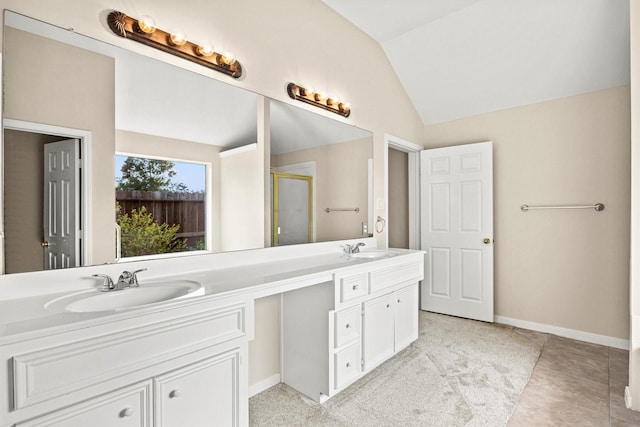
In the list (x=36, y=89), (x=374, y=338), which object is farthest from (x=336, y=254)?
(x=36, y=89)

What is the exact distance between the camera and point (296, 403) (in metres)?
1.98

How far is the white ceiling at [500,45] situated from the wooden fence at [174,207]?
6.46 feet

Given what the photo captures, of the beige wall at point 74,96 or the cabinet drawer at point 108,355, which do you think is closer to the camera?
the cabinet drawer at point 108,355

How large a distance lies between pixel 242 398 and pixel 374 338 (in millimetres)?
1137

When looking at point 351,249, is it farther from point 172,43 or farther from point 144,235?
point 172,43

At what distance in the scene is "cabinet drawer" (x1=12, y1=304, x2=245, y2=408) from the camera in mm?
883

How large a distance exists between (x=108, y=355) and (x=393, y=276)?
186cm

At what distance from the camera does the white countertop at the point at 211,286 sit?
36.9 inches

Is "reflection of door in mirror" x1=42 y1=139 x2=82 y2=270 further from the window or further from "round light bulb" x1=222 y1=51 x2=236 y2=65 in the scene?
"round light bulb" x1=222 y1=51 x2=236 y2=65

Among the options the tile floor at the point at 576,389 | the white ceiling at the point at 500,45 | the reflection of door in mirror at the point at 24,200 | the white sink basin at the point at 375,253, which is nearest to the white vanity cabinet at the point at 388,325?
the white sink basin at the point at 375,253

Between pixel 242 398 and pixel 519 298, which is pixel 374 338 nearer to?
pixel 242 398

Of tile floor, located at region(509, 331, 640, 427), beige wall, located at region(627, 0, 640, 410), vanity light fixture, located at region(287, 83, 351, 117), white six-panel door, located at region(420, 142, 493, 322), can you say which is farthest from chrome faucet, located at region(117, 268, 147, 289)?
white six-panel door, located at region(420, 142, 493, 322)

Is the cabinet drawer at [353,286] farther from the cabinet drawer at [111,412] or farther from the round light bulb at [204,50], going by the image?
the round light bulb at [204,50]

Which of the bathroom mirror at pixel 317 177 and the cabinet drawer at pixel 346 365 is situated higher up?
the bathroom mirror at pixel 317 177
